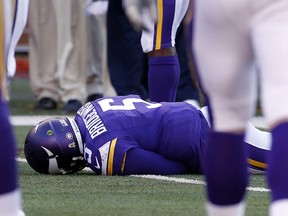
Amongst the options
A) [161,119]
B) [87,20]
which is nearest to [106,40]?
[87,20]

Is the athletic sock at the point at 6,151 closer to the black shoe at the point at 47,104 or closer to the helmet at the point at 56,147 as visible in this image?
the helmet at the point at 56,147

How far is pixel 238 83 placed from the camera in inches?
108

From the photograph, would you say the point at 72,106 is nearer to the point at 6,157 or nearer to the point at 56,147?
the point at 56,147

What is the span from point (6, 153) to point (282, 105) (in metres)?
0.76

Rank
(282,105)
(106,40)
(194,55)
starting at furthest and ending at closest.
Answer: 1. (106,40)
2. (194,55)
3. (282,105)

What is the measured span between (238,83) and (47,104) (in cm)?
655

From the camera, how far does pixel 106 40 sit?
921 cm

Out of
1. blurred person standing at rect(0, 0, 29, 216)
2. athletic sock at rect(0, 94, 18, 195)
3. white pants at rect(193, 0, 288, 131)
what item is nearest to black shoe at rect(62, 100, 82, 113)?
blurred person standing at rect(0, 0, 29, 216)

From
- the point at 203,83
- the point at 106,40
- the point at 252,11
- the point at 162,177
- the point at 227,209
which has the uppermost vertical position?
the point at 252,11

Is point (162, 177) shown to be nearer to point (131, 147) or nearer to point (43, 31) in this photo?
point (131, 147)

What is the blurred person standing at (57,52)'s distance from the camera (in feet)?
29.7

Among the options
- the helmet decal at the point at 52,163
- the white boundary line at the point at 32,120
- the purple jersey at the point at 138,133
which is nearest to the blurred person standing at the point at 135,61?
the white boundary line at the point at 32,120

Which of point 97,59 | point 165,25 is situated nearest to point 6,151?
point 165,25

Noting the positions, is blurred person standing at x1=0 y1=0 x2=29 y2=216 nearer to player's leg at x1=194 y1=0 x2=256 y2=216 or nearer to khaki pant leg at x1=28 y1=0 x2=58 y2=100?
player's leg at x1=194 y1=0 x2=256 y2=216
